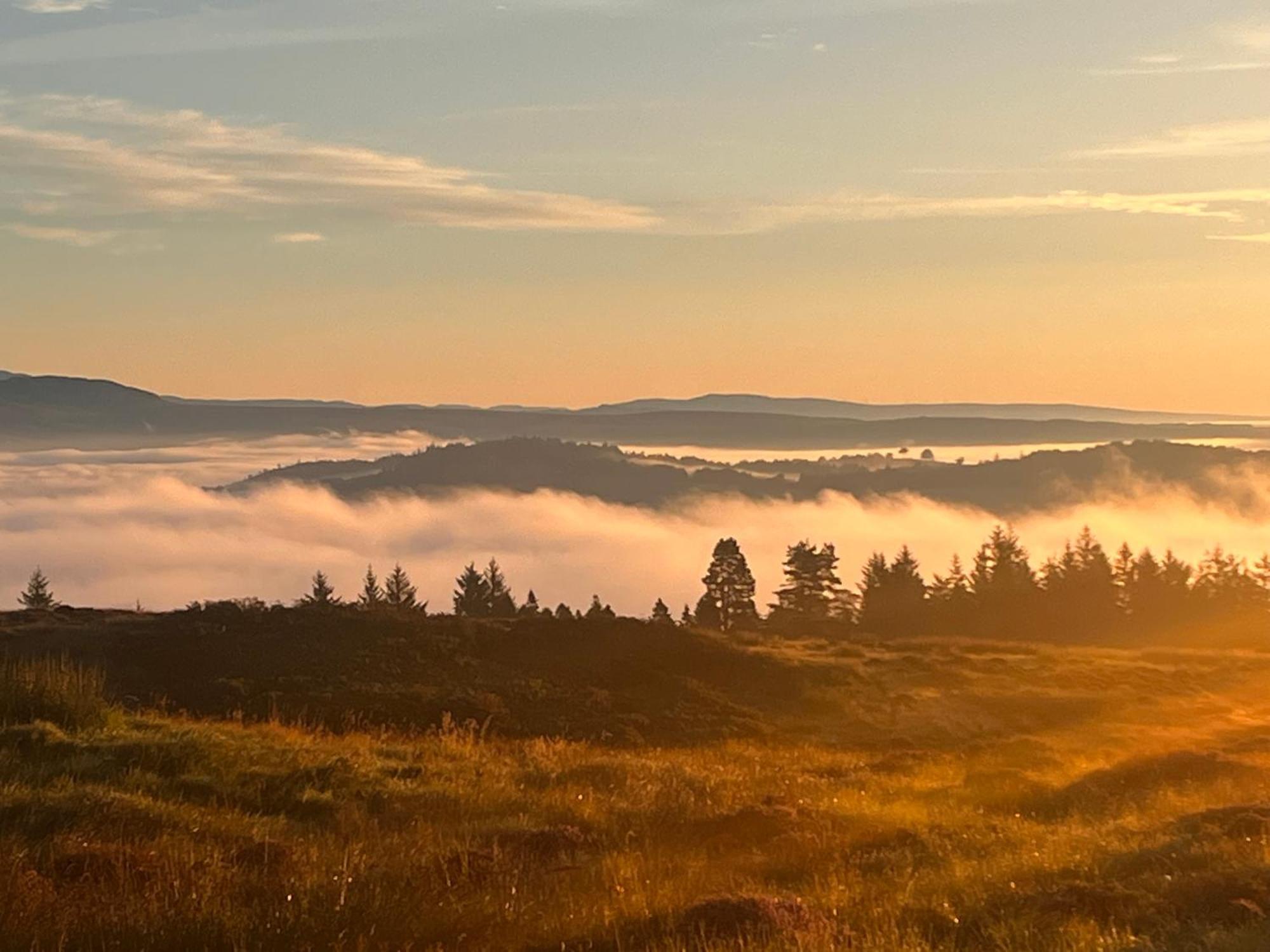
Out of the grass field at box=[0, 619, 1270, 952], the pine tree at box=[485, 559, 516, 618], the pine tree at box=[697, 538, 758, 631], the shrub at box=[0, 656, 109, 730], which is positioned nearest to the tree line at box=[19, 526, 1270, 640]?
the pine tree at box=[697, 538, 758, 631]

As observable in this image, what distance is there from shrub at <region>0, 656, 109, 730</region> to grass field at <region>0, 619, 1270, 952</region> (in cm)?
4

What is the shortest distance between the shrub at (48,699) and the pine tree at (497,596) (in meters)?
73.1

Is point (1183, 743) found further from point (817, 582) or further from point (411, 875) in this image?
point (817, 582)

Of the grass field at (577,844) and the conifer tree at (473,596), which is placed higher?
the grass field at (577,844)

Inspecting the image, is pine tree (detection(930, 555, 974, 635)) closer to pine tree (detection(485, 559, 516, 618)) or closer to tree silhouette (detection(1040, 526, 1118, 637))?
tree silhouette (detection(1040, 526, 1118, 637))

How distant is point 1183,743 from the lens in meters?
32.7

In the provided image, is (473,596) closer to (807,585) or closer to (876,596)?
(807,585)

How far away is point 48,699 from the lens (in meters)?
16.8

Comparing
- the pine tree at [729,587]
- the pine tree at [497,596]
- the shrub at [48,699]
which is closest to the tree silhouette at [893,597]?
the pine tree at [729,587]

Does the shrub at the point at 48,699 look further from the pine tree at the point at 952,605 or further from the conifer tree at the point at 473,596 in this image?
the pine tree at the point at 952,605

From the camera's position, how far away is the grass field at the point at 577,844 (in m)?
8.45

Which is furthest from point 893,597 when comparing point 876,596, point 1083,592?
point 1083,592

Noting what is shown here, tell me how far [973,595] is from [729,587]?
62.5 feet

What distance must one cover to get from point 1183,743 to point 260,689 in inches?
860
